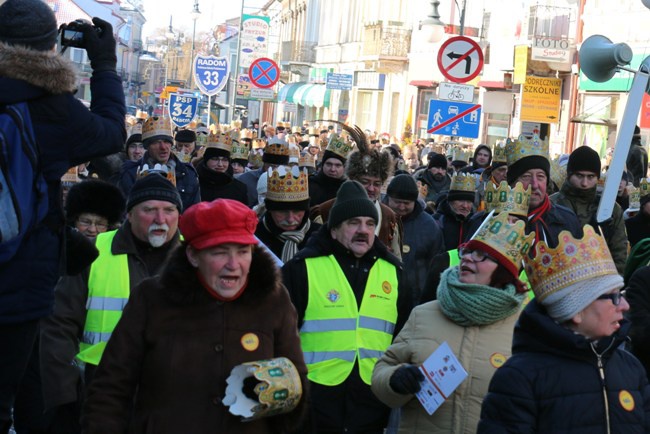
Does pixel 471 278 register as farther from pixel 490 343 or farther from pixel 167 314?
pixel 167 314

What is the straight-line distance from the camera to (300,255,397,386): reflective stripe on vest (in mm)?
6113

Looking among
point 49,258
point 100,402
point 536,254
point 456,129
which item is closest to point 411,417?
point 536,254

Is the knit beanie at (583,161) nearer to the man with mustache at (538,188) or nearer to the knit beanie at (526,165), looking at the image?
the man with mustache at (538,188)

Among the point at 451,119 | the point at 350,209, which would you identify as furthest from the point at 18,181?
the point at 451,119

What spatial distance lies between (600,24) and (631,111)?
23.7 m

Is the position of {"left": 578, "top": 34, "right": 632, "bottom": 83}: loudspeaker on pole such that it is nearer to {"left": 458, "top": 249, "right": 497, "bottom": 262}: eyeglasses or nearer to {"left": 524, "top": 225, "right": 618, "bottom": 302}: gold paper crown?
{"left": 458, "top": 249, "right": 497, "bottom": 262}: eyeglasses

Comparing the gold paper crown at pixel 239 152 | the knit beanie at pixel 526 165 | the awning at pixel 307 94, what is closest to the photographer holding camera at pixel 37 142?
the knit beanie at pixel 526 165

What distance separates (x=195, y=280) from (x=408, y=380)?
1.04 metres

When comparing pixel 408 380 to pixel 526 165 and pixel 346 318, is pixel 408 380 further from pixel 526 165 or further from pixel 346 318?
pixel 526 165

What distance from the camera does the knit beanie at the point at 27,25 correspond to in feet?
13.4

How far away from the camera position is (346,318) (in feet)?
20.2

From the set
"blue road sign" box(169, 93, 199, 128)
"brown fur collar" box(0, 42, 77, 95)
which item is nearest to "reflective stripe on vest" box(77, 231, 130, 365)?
"brown fur collar" box(0, 42, 77, 95)

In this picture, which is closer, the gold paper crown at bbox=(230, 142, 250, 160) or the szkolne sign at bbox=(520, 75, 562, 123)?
the gold paper crown at bbox=(230, 142, 250, 160)

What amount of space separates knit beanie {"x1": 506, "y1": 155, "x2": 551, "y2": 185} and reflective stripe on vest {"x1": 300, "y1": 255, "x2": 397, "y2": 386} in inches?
95.4
